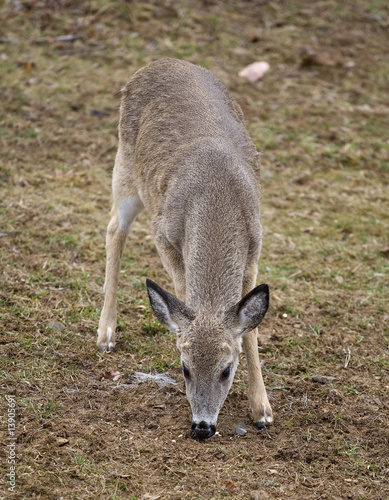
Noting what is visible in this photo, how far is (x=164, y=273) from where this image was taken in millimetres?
7664

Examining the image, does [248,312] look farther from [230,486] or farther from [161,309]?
[230,486]

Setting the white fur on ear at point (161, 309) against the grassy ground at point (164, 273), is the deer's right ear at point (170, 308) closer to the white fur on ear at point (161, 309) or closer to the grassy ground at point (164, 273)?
the white fur on ear at point (161, 309)

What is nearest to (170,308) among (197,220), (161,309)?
(161,309)

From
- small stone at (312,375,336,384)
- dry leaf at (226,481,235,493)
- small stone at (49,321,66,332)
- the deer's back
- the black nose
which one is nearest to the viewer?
dry leaf at (226,481,235,493)

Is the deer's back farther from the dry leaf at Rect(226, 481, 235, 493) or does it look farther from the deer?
the dry leaf at Rect(226, 481, 235, 493)

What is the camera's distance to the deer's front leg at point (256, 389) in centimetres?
552

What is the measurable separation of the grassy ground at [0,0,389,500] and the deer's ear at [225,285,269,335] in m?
0.87

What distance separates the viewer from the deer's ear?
491 centimetres

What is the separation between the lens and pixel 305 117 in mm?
11352

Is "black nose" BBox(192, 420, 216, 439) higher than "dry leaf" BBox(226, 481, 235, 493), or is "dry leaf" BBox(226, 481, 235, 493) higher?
"black nose" BBox(192, 420, 216, 439)

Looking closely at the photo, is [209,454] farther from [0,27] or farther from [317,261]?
[0,27]

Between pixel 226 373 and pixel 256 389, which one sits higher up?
pixel 226 373

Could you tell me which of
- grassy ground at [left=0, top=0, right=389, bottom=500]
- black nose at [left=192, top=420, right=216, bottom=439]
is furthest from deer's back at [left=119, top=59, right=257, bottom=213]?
black nose at [left=192, top=420, right=216, bottom=439]

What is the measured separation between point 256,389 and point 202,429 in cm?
87
